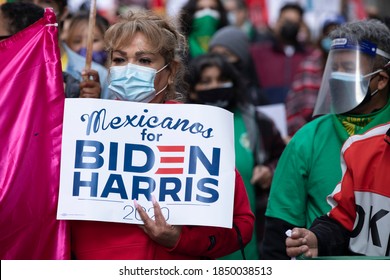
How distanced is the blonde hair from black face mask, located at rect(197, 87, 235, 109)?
224 cm

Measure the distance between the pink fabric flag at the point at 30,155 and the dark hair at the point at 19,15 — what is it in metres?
0.68

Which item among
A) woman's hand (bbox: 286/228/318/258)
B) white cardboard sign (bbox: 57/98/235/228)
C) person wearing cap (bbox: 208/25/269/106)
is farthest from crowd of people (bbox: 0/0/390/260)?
person wearing cap (bbox: 208/25/269/106)

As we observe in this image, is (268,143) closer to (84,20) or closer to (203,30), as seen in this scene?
(84,20)

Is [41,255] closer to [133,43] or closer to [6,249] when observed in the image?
[6,249]

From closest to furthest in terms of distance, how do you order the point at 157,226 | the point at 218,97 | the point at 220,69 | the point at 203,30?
the point at 157,226 < the point at 218,97 < the point at 220,69 < the point at 203,30

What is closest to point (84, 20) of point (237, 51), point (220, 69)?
point (220, 69)

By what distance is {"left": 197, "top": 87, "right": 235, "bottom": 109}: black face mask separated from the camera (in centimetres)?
770

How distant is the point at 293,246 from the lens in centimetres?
490

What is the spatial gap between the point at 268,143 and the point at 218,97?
48 centimetres

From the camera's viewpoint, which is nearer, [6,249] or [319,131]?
[6,249]

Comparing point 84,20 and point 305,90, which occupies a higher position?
point 84,20

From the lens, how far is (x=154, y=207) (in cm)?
481

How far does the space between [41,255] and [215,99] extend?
9.95 ft
